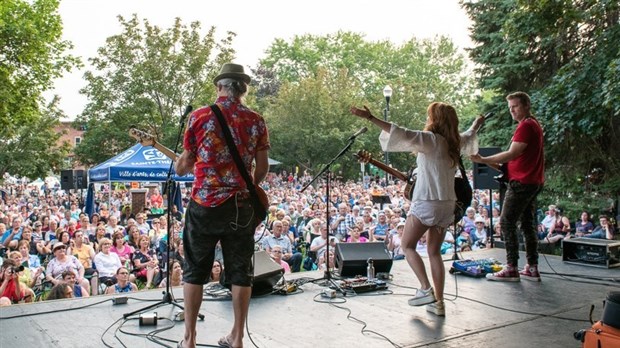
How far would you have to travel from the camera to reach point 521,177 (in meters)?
4.82

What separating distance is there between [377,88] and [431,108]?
40337 millimetres

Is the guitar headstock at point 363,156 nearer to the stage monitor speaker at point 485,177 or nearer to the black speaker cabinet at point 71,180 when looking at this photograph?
the stage monitor speaker at point 485,177

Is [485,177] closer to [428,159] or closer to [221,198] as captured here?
[428,159]

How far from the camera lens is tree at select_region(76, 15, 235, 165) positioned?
22.6m

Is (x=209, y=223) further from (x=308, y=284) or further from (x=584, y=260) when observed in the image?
(x=584, y=260)

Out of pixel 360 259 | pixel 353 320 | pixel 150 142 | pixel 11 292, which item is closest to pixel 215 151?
pixel 150 142

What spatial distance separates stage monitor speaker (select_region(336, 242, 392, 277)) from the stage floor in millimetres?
509

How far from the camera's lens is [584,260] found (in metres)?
6.04

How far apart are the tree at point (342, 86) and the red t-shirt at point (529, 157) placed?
27681 mm

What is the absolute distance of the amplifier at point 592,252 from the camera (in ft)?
19.0

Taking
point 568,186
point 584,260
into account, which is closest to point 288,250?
point 584,260

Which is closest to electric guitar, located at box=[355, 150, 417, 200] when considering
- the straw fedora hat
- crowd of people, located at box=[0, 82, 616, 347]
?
crowd of people, located at box=[0, 82, 616, 347]

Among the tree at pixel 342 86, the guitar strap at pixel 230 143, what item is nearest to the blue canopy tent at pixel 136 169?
the guitar strap at pixel 230 143

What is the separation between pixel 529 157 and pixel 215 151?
3233mm
